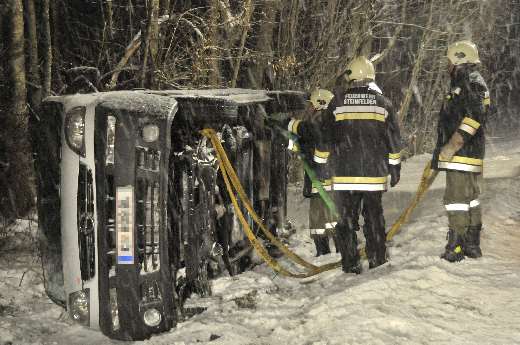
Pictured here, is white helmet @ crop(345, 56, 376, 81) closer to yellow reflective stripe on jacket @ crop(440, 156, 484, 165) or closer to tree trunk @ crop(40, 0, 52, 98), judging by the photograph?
yellow reflective stripe on jacket @ crop(440, 156, 484, 165)

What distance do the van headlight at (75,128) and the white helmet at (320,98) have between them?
2791 millimetres

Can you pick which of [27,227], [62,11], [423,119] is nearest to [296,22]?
[62,11]

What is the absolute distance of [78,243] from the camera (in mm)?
3812

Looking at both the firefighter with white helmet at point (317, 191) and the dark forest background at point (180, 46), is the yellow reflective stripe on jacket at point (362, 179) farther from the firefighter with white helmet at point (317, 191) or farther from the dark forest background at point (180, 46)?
the dark forest background at point (180, 46)

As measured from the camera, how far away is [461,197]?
16.7 feet

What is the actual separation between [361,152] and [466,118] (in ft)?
3.10

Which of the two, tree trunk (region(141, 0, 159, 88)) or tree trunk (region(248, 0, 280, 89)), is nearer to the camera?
tree trunk (region(141, 0, 159, 88))

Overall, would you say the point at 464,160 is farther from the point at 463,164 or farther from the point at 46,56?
the point at 46,56

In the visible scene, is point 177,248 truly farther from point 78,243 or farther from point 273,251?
point 273,251

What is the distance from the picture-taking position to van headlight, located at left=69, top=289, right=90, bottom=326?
3.76 metres

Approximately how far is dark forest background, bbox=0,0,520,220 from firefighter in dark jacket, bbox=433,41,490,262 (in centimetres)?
78

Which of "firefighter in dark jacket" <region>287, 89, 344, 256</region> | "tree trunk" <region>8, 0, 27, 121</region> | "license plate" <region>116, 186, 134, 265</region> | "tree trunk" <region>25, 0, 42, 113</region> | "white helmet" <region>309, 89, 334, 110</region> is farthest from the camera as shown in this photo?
"tree trunk" <region>25, 0, 42, 113</region>

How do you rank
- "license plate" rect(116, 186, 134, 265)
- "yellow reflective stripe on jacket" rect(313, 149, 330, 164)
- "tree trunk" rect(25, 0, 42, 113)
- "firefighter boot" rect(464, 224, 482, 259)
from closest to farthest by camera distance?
"license plate" rect(116, 186, 134, 265), "firefighter boot" rect(464, 224, 482, 259), "yellow reflective stripe on jacket" rect(313, 149, 330, 164), "tree trunk" rect(25, 0, 42, 113)

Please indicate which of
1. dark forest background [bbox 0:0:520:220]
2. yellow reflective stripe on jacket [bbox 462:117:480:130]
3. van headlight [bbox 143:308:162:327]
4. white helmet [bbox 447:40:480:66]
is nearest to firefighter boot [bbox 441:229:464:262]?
yellow reflective stripe on jacket [bbox 462:117:480:130]
